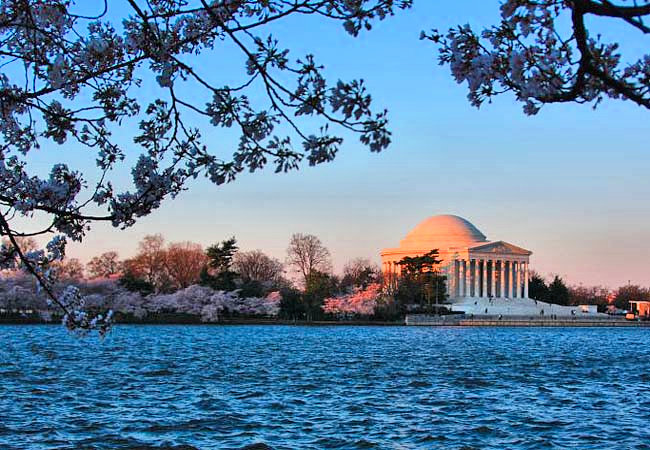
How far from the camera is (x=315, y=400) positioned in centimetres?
2288

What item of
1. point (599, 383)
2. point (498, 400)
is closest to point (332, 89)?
point (498, 400)

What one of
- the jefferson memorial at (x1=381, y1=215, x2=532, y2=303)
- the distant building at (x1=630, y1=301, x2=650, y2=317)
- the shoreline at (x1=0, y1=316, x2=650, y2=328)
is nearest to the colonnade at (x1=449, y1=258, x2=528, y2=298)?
the jefferson memorial at (x1=381, y1=215, x2=532, y2=303)

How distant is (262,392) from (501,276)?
333 feet

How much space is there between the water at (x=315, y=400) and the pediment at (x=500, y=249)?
258ft

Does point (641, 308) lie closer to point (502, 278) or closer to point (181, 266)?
point (502, 278)

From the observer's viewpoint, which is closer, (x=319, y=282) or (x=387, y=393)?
(x=387, y=393)

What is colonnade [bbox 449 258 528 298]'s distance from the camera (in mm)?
120812

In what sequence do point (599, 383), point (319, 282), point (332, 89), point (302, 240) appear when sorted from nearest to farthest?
point (332, 89) < point (599, 383) < point (319, 282) < point (302, 240)

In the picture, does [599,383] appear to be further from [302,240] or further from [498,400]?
[302,240]

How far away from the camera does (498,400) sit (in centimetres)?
2372

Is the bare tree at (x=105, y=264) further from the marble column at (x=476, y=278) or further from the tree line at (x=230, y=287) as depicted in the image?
the marble column at (x=476, y=278)

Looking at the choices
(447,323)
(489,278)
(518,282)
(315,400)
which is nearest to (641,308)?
(518,282)

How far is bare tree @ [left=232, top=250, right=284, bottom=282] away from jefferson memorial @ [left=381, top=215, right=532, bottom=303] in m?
20.3

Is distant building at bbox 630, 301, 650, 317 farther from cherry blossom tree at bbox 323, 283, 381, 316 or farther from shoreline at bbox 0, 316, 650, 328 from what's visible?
cherry blossom tree at bbox 323, 283, 381, 316
